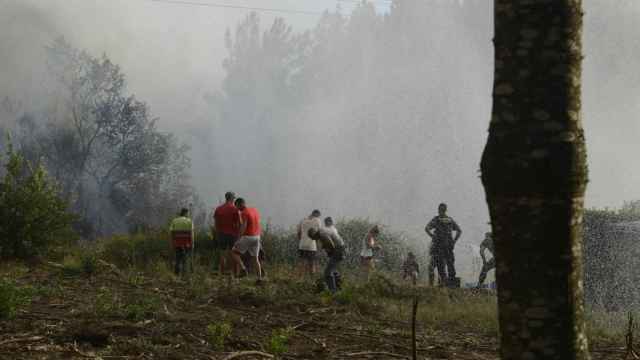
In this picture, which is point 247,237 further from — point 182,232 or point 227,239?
point 182,232

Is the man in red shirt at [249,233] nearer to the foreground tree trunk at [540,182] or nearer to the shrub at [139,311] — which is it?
the shrub at [139,311]

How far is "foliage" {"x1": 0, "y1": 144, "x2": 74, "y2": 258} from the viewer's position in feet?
59.7

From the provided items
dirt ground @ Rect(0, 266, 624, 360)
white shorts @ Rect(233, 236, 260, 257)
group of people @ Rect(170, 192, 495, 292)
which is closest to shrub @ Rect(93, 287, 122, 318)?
dirt ground @ Rect(0, 266, 624, 360)

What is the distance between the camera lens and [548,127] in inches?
123

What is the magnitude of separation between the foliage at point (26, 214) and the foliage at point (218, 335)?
1226 centimetres

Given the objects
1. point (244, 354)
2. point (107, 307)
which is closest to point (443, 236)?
point (107, 307)

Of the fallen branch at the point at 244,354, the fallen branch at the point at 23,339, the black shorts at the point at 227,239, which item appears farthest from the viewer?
the black shorts at the point at 227,239

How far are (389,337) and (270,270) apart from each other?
931cm

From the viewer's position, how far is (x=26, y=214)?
18.4 m

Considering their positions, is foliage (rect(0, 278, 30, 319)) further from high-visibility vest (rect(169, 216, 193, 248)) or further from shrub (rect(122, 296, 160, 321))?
high-visibility vest (rect(169, 216, 193, 248))

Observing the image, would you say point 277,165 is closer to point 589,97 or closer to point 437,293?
point 589,97

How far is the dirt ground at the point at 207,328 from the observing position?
6.43 meters

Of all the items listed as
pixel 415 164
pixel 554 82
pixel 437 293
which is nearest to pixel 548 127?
pixel 554 82

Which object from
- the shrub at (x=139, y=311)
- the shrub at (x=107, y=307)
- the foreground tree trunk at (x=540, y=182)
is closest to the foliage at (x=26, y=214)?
the shrub at (x=107, y=307)
